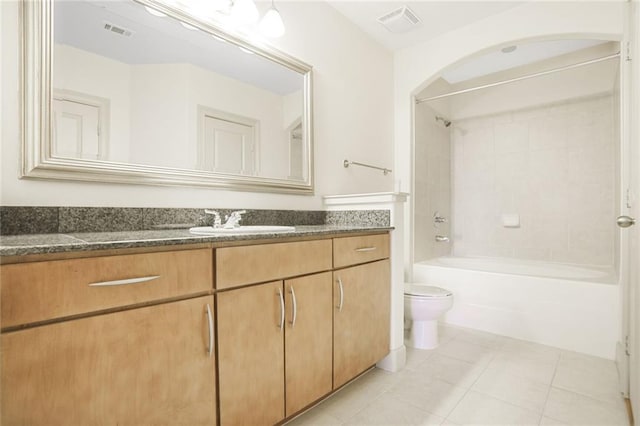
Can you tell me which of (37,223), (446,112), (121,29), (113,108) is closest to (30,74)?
(113,108)

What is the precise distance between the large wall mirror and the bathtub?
5.56 ft

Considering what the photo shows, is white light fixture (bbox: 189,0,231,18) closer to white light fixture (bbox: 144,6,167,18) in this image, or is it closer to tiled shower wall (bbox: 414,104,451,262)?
white light fixture (bbox: 144,6,167,18)

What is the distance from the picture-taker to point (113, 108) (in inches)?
49.8

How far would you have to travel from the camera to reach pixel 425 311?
7.11 ft

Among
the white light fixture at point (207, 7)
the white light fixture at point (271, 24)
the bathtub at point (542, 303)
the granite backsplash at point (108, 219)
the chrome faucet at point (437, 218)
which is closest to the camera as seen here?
the granite backsplash at point (108, 219)

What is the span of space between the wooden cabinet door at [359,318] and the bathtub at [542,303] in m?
1.09

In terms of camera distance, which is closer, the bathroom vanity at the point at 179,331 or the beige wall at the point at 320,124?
the bathroom vanity at the point at 179,331

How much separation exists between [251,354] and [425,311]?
143 cm

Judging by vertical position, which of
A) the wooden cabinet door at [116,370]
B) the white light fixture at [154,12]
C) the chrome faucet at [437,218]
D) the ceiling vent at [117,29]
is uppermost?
the white light fixture at [154,12]

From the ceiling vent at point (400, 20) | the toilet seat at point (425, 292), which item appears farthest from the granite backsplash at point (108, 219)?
the ceiling vent at point (400, 20)

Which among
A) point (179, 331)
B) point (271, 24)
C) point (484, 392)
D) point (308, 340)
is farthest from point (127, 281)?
point (484, 392)

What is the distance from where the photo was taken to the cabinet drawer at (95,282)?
0.69 meters

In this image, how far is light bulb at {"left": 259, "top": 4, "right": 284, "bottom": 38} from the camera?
1.73m

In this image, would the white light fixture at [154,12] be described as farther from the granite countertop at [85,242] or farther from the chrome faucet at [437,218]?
the chrome faucet at [437,218]
